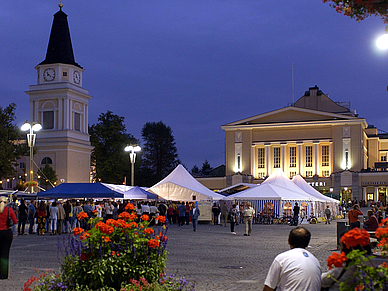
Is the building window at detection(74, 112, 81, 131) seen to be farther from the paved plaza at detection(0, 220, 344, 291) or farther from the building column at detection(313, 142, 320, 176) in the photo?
the paved plaza at detection(0, 220, 344, 291)

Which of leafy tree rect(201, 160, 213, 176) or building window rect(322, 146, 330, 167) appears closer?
building window rect(322, 146, 330, 167)

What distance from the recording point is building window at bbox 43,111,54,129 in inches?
2702

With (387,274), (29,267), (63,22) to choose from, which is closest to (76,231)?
(387,274)

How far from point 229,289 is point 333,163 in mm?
73528

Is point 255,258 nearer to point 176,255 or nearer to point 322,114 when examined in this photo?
point 176,255

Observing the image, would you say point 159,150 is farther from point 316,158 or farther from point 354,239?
point 354,239

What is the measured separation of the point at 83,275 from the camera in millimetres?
6828

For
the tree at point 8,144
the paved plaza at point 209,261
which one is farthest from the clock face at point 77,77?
the paved plaza at point 209,261

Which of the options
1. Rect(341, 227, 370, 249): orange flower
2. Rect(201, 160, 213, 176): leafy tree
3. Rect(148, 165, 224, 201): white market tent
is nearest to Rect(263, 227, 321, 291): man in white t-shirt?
Rect(341, 227, 370, 249): orange flower

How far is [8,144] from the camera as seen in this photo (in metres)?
50.6

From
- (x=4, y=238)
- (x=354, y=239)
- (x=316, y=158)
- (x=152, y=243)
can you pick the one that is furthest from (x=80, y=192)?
(x=316, y=158)

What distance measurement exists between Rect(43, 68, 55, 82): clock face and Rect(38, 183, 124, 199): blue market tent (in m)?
41.5

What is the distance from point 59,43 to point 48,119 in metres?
9.53

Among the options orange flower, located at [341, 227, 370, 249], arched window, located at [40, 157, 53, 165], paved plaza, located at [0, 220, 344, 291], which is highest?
arched window, located at [40, 157, 53, 165]
